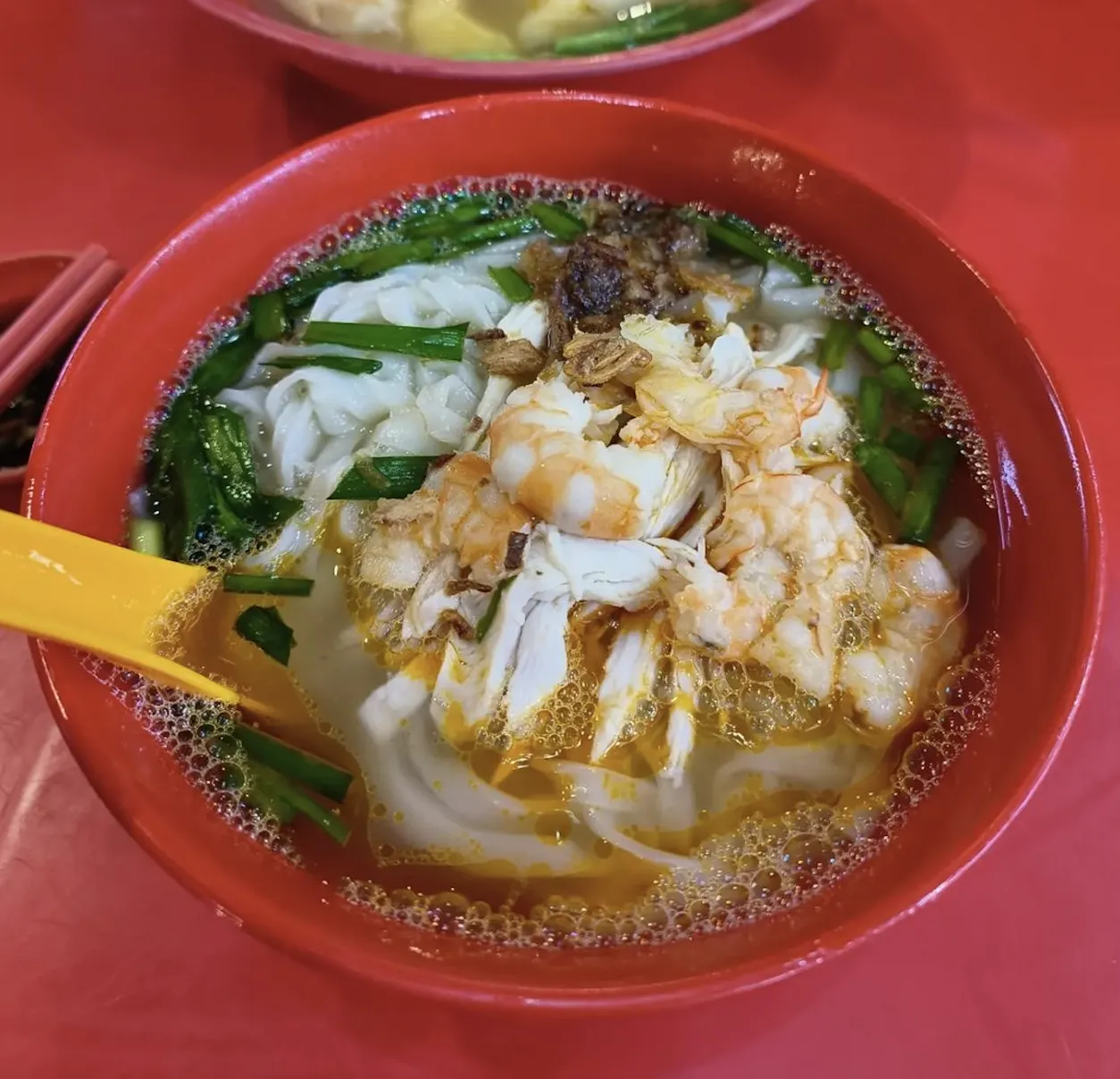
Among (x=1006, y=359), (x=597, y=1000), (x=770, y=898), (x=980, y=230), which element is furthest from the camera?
(x=980, y=230)

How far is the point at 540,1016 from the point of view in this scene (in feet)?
3.42

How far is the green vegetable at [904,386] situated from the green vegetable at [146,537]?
1.27 metres

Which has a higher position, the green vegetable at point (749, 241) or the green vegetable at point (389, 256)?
the green vegetable at point (749, 241)

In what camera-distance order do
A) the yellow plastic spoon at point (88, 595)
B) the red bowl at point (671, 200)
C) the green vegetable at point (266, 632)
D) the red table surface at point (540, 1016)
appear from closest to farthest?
the red bowl at point (671, 200)
the yellow plastic spoon at point (88, 595)
the red table surface at point (540, 1016)
the green vegetable at point (266, 632)

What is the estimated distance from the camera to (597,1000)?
1.03m

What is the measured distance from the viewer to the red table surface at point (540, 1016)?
131 centimetres

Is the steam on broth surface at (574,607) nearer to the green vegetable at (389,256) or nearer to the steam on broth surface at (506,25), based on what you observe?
the green vegetable at (389,256)

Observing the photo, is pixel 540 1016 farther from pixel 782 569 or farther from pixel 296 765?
pixel 782 569

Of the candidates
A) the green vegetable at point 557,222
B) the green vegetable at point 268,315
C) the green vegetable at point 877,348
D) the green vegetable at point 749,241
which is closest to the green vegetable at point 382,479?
the green vegetable at point 268,315

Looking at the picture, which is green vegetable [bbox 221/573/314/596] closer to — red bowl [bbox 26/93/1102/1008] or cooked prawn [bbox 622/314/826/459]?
red bowl [bbox 26/93/1102/1008]

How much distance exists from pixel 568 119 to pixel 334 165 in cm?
42

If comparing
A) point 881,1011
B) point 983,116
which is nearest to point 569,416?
point 881,1011

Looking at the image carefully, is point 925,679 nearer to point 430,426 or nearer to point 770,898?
point 770,898


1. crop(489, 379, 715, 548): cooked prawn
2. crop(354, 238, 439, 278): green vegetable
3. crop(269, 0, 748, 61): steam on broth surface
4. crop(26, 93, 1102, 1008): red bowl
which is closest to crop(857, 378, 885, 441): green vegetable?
crop(26, 93, 1102, 1008): red bowl
